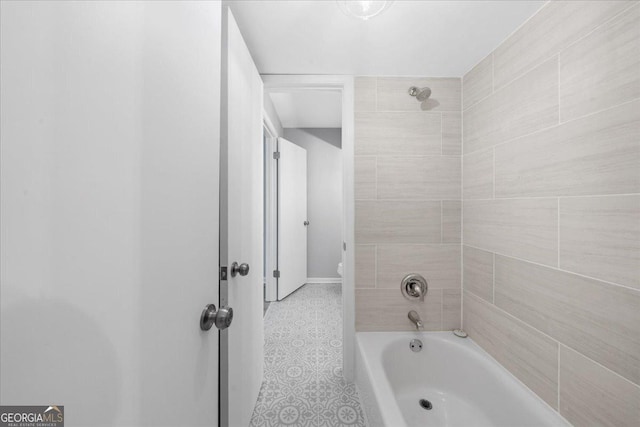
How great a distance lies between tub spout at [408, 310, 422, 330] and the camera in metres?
1.65

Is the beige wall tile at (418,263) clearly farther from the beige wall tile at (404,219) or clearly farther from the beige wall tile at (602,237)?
the beige wall tile at (602,237)

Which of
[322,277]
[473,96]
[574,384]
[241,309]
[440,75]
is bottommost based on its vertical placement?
[322,277]

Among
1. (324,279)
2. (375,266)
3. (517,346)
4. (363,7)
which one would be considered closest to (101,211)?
(363,7)

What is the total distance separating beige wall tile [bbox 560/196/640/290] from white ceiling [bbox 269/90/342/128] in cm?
203

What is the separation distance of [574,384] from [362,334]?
1.02 m

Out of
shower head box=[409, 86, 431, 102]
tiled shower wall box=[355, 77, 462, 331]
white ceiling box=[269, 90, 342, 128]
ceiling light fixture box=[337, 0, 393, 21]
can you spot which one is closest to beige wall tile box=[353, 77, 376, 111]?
tiled shower wall box=[355, 77, 462, 331]

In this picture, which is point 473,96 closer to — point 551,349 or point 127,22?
point 551,349

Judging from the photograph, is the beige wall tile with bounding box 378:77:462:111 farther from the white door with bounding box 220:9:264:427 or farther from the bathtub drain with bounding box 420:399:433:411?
the bathtub drain with bounding box 420:399:433:411

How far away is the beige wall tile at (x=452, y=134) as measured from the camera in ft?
5.66

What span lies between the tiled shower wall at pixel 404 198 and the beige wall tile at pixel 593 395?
743 millimetres

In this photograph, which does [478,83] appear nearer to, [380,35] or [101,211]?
[380,35]

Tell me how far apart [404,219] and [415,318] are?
25.6 inches

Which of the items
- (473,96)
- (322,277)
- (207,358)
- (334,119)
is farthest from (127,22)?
(322,277)

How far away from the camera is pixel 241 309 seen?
1175mm
